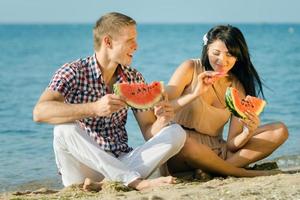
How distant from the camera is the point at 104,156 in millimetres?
6090

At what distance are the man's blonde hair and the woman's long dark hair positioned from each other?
3.02 ft

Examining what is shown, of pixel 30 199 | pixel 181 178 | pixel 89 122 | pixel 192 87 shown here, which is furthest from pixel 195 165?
pixel 30 199

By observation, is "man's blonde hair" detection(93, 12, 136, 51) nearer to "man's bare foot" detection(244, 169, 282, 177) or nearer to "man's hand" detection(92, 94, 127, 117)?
"man's hand" detection(92, 94, 127, 117)

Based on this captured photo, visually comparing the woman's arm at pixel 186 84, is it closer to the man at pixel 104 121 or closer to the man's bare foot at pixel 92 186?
the man at pixel 104 121

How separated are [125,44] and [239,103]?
120cm

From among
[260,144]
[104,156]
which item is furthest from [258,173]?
[104,156]

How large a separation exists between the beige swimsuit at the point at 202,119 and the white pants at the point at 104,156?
58 centimetres

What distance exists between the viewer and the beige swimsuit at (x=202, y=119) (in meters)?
6.84

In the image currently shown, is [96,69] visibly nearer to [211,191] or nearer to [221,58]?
[221,58]

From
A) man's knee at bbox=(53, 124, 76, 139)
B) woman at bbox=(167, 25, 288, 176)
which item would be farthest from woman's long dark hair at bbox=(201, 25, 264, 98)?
man's knee at bbox=(53, 124, 76, 139)

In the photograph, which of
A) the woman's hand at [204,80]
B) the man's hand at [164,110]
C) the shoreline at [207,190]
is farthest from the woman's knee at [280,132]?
the man's hand at [164,110]

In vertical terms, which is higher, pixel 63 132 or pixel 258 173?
pixel 63 132

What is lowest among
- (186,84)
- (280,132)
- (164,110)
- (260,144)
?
(260,144)

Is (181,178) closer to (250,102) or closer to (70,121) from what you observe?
(250,102)
